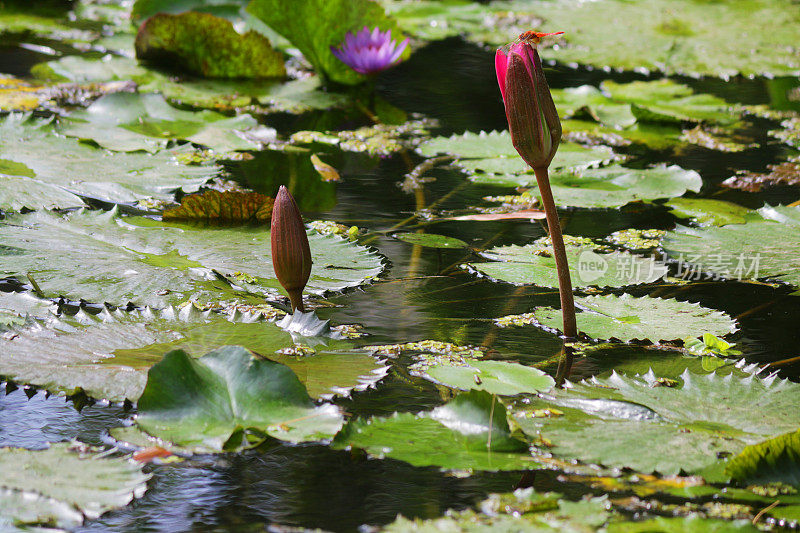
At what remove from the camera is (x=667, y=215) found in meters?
2.01

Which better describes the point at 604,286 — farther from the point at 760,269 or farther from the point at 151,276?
the point at 151,276

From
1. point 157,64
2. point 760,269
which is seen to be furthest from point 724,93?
point 157,64

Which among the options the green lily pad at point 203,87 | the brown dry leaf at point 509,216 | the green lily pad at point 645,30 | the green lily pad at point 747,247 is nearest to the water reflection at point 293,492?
the green lily pad at point 747,247

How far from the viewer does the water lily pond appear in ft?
2.95

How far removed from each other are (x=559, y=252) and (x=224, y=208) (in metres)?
0.80

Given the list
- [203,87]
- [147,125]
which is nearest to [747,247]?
[147,125]

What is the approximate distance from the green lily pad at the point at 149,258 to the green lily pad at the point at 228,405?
0.36 meters

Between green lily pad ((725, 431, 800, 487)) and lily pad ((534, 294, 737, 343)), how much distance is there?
41cm

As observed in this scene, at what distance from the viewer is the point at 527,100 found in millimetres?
1123

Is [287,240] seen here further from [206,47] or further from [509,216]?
[206,47]

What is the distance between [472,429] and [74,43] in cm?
349

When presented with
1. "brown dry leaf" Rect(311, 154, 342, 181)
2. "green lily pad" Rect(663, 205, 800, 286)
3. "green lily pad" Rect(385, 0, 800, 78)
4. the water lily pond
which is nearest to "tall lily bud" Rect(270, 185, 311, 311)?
the water lily pond

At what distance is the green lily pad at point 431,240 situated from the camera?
1.74m

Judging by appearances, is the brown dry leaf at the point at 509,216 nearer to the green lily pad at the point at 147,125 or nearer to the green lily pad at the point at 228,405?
the green lily pad at the point at 147,125
